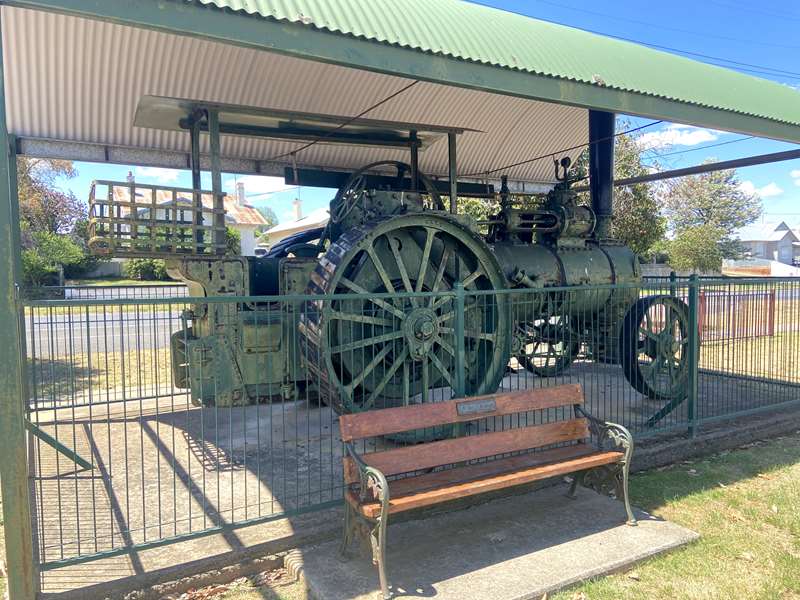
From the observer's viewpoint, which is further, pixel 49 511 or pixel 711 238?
pixel 711 238

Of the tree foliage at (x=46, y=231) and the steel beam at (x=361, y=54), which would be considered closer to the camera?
the steel beam at (x=361, y=54)

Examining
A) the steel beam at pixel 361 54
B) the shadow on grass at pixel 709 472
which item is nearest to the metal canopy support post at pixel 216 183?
the steel beam at pixel 361 54

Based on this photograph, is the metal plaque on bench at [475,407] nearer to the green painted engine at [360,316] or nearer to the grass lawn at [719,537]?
the green painted engine at [360,316]

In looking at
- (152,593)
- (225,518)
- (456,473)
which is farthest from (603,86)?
(152,593)

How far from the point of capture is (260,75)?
22.0 feet

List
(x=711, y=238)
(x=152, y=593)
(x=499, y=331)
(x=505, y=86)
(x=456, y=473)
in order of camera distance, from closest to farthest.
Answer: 1. (x=152, y=593)
2. (x=456, y=473)
3. (x=505, y=86)
4. (x=499, y=331)
5. (x=711, y=238)

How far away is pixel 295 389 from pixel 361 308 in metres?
1.26

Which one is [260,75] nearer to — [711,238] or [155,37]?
[155,37]

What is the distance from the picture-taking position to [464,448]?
413 centimetres

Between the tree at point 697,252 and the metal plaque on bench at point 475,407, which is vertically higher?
the tree at point 697,252

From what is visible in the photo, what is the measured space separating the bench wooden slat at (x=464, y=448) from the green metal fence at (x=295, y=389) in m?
0.51

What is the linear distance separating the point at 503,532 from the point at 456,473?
573mm

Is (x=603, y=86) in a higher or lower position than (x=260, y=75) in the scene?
lower

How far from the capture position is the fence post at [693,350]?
5.92m
